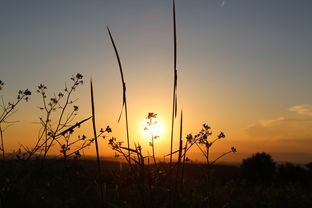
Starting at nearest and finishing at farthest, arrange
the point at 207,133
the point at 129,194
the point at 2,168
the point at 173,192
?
the point at 173,192
the point at 207,133
the point at 2,168
the point at 129,194

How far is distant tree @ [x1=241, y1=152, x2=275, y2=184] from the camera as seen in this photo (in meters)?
18.5

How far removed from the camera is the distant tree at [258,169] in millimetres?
18533

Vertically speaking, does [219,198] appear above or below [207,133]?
below

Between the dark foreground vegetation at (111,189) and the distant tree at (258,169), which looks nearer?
the dark foreground vegetation at (111,189)

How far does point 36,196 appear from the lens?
6.59 metres

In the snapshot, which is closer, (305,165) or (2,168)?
(2,168)

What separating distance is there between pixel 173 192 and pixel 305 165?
17.9 metres

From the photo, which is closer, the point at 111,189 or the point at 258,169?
the point at 111,189

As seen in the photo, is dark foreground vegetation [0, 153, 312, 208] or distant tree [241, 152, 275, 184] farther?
distant tree [241, 152, 275, 184]

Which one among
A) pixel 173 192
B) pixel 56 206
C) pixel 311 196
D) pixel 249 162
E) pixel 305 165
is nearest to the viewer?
pixel 173 192

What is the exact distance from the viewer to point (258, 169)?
1895 centimetres

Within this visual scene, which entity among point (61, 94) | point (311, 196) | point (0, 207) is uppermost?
point (61, 94)

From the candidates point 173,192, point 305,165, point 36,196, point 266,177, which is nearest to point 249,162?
point 266,177

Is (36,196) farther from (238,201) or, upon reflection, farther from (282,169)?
(282,169)
